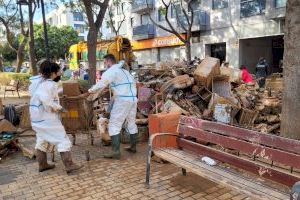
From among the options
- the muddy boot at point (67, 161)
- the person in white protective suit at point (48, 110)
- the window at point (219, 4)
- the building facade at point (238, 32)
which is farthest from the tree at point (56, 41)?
the muddy boot at point (67, 161)

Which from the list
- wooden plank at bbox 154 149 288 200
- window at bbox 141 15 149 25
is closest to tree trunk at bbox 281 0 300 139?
wooden plank at bbox 154 149 288 200

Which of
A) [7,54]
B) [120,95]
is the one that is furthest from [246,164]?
[7,54]

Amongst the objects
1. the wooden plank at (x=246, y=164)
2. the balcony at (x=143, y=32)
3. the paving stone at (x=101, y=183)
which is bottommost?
the paving stone at (x=101, y=183)

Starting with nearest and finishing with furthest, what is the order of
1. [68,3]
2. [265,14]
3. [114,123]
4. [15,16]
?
[114,123]
[265,14]
[68,3]
[15,16]

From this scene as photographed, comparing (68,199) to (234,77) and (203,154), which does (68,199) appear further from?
(234,77)

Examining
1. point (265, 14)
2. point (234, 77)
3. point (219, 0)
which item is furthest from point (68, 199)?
point (219, 0)

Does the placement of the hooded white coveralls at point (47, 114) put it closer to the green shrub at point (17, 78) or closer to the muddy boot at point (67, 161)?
the muddy boot at point (67, 161)

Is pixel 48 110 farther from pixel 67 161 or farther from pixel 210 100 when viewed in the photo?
pixel 210 100

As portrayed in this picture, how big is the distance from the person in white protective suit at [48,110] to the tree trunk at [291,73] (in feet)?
10.6

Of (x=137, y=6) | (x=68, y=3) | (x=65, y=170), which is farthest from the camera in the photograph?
(x=137, y=6)

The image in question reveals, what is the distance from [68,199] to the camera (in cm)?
435

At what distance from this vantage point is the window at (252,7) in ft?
69.6

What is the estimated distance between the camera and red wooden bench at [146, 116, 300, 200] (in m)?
3.34

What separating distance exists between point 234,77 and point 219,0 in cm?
1666
